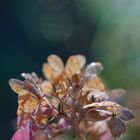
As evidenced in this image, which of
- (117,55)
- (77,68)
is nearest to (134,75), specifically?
(117,55)

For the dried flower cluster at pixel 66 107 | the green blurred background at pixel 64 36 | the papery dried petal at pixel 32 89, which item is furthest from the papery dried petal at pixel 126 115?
the green blurred background at pixel 64 36

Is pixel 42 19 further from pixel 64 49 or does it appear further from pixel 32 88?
pixel 32 88

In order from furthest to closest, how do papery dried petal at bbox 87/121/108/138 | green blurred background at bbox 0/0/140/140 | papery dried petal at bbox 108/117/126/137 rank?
1. green blurred background at bbox 0/0/140/140
2. papery dried petal at bbox 87/121/108/138
3. papery dried petal at bbox 108/117/126/137

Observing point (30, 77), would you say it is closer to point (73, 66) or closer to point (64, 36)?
point (73, 66)

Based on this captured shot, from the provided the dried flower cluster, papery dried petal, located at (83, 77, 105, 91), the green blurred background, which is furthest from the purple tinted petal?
the green blurred background

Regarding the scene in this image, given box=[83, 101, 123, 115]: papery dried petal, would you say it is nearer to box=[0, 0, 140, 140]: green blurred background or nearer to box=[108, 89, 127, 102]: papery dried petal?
box=[108, 89, 127, 102]: papery dried petal

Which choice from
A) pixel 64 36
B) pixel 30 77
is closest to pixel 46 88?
pixel 30 77
